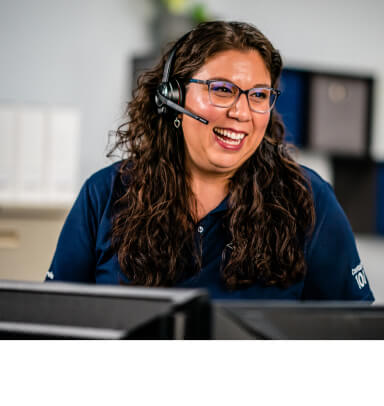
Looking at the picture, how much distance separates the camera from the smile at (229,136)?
38.4 inches

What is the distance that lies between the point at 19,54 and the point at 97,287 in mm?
2764

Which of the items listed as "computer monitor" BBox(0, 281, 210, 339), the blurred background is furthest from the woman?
the blurred background

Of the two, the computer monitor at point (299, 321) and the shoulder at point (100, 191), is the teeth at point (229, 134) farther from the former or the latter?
the computer monitor at point (299, 321)

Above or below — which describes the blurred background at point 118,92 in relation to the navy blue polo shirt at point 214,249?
above

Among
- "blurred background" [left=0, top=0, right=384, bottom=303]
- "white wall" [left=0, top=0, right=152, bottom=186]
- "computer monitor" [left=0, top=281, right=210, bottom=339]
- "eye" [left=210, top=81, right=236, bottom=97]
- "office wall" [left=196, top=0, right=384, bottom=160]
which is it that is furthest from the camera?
"office wall" [left=196, top=0, right=384, bottom=160]

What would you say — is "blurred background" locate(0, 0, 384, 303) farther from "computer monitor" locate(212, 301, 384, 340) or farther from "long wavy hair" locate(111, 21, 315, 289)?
"computer monitor" locate(212, 301, 384, 340)

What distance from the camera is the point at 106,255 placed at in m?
0.97

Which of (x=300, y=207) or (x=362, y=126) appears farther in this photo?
(x=362, y=126)

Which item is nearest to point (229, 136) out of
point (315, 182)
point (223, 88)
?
point (223, 88)

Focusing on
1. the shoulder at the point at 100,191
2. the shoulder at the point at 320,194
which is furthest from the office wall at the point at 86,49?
the shoulder at the point at 320,194

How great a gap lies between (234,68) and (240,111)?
91 mm

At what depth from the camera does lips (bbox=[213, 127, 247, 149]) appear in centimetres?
97
